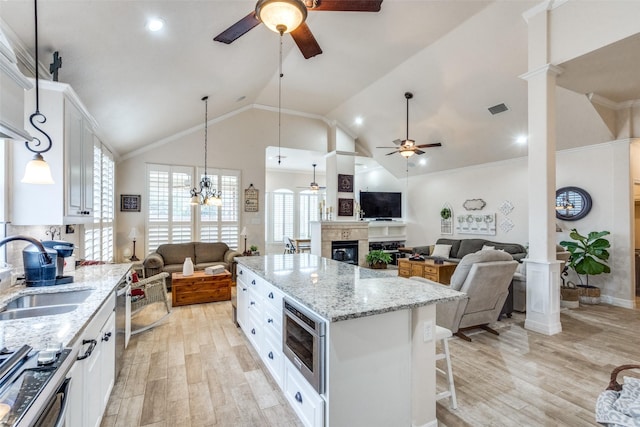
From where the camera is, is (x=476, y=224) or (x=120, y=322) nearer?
(x=120, y=322)

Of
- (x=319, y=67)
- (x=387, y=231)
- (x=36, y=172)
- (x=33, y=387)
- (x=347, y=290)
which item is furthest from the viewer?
(x=387, y=231)

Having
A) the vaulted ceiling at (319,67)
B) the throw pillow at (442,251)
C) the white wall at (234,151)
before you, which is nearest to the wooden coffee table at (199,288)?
the white wall at (234,151)

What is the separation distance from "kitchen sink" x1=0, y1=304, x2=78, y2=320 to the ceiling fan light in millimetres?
2200

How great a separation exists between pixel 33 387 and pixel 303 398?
4.69ft

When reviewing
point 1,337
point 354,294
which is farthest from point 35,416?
point 354,294

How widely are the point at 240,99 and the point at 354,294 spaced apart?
5.51 m

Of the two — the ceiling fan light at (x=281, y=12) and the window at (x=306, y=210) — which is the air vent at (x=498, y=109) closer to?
the ceiling fan light at (x=281, y=12)

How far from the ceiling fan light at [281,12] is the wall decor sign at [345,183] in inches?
238

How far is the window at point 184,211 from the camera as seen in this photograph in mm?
6688

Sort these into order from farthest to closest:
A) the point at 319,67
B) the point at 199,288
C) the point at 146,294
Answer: the point at 319,67, the point at 199,288, the point at 146,294

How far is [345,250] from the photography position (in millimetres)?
8086

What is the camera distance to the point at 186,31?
2918 mm

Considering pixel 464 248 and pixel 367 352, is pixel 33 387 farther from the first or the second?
pixel 464 248

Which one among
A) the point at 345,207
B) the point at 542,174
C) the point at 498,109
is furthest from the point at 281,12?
the point at 345,207
